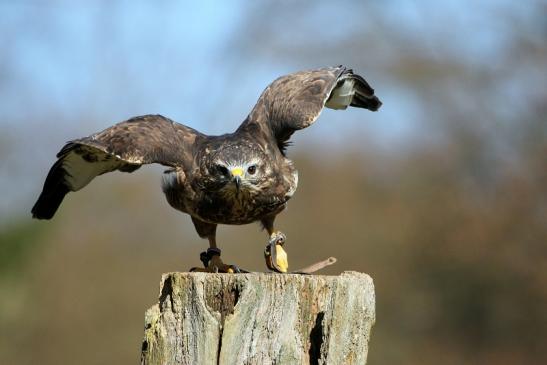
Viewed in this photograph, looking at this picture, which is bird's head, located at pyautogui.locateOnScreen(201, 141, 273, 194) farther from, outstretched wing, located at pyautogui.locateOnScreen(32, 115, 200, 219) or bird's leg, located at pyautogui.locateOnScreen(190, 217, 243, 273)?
bird's leg, located at pyautogui.locateOnScreen(190, 217, 243, 273)

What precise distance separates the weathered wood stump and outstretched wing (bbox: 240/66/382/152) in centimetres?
235

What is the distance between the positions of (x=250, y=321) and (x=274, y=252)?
7.14ft

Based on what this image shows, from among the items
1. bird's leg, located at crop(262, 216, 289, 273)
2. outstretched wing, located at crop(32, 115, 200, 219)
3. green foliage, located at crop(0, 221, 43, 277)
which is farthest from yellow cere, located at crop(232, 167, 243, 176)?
Answer: green foliage, located at crop(0, 221, 43, 277)

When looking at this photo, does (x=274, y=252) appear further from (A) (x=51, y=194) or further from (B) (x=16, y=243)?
(B) (x=16, y=243)

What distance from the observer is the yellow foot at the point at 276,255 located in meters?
6.83

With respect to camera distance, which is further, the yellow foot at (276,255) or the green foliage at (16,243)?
the green foliage at (16,243)

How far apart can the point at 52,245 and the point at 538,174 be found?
806 centimetres

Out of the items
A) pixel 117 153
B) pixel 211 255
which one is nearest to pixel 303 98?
pixel 211 255

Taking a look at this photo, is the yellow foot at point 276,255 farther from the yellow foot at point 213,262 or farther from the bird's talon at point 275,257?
the yellow foot at point 213,262

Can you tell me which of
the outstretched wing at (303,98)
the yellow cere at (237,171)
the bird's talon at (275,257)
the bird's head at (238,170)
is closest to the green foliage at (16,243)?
the outstretched wing at (303,98)

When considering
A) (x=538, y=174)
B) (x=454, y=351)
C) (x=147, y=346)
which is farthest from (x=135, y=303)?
(x=147, y=346)

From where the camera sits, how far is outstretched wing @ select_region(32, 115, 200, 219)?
652 centimetres

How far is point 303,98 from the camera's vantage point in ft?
24.2

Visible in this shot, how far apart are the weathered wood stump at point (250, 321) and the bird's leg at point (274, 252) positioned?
1774 mm
